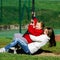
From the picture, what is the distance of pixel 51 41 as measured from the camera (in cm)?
1146

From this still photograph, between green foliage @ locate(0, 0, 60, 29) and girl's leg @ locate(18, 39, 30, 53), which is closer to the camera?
girl's leg @ locate(18, 39, 30, 53)

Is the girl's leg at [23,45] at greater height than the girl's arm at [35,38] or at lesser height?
lesser

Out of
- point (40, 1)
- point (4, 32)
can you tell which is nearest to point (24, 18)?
point (4, 32)

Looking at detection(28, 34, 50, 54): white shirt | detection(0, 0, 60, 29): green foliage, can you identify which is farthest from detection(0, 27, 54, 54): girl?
detection(0, 0, 60, 29): green foliage

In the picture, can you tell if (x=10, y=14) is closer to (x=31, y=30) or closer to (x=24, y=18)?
(x=24, y=18)

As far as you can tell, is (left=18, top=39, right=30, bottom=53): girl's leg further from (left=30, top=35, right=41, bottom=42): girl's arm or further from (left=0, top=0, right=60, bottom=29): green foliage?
(left=0, top=0, right=60, bottom=29): green foliage

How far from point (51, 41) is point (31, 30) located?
745 millimetres

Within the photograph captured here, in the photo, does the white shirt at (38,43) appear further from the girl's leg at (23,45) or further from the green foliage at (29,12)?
the green foliage at (29,12)

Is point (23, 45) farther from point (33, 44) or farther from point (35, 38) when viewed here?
point (35, 38)

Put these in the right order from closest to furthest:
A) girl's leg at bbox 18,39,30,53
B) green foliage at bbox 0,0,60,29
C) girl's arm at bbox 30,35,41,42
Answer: girl's leg at bbox 18,39,30,53, girl's arm at bbox 30,35,41,42, green foliage at bbox 0,0,60,29

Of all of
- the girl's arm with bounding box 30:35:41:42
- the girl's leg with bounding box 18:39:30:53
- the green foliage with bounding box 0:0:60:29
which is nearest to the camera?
the girl's leg with bounding box 18:39:30:53

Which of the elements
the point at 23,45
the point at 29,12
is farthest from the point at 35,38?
the point at 29,12

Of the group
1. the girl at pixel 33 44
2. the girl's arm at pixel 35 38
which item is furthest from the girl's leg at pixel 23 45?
the girl's arm at pixel 35 38

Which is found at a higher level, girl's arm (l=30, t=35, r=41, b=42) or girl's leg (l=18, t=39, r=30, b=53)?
girl's arm (l=30, t=35, r=41, b=42)
